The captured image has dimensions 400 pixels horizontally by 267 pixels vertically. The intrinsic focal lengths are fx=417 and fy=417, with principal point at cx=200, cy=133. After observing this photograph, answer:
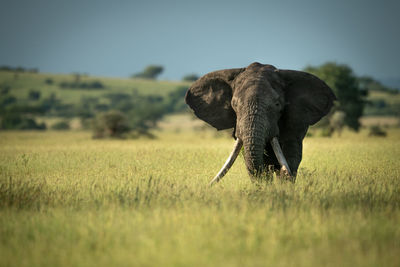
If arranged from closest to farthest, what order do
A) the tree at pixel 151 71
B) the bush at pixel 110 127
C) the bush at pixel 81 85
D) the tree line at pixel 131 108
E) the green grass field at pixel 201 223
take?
the green grass field at pixel 201 223 → the bush at pixel 110 127 → the tree line at pixel 131 108 → the bush at pixel 81 85 → the tree at pixel 151 71

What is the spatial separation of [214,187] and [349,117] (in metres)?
31.7

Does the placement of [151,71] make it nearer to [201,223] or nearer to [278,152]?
[278,152]

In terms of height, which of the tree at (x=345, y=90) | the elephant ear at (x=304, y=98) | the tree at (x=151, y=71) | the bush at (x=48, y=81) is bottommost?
the elephant ear at (x=304, y=98)

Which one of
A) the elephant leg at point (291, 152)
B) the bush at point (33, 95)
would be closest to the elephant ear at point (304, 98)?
the elephant leg at point (291, 152)

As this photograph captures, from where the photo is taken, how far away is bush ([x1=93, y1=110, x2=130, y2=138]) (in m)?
30.2

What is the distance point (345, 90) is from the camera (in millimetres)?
37031

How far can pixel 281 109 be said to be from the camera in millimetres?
8742

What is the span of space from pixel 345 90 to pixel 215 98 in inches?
1190

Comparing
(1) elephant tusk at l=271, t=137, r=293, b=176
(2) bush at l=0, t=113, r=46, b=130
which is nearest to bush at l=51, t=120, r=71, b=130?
(2) bush at l=0, t=113, r=46, b=130

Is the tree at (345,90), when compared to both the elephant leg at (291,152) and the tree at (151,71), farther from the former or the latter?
the tree at (151,71)

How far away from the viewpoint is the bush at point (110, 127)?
30188 millimetres

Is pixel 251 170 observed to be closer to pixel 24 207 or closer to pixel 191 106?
pixel 191 106

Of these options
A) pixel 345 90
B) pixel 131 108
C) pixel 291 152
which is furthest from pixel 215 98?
pixel 131 108

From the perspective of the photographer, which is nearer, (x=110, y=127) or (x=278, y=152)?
(x=278, y=152)
